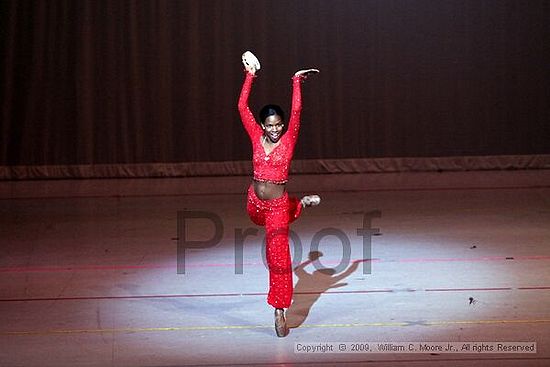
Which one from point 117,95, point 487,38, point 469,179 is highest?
point 487,38

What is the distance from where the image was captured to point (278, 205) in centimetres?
429

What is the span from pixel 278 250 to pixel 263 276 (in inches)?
50.1

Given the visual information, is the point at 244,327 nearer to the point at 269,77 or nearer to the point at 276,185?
the point at 276,185

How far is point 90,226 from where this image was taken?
723cm

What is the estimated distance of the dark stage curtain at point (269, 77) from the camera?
9273 millimetres

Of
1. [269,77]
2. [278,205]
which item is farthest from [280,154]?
[269,77]

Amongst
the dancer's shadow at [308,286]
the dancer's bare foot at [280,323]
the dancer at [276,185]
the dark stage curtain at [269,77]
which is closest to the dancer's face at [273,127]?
the dancer at [276,185]

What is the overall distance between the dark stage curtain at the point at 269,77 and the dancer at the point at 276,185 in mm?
5074

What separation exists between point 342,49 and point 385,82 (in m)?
0.54

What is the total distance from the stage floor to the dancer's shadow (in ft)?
0.05

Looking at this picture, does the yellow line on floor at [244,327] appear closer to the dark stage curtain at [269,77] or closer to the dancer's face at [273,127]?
the dancer's face at [273,127]

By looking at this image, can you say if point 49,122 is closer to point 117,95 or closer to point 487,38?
point 117,95

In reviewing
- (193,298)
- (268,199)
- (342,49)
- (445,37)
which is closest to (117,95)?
(342,49)

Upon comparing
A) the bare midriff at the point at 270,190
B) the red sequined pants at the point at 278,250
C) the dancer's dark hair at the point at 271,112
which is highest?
the dancer's dark hair at the point at 271,112
